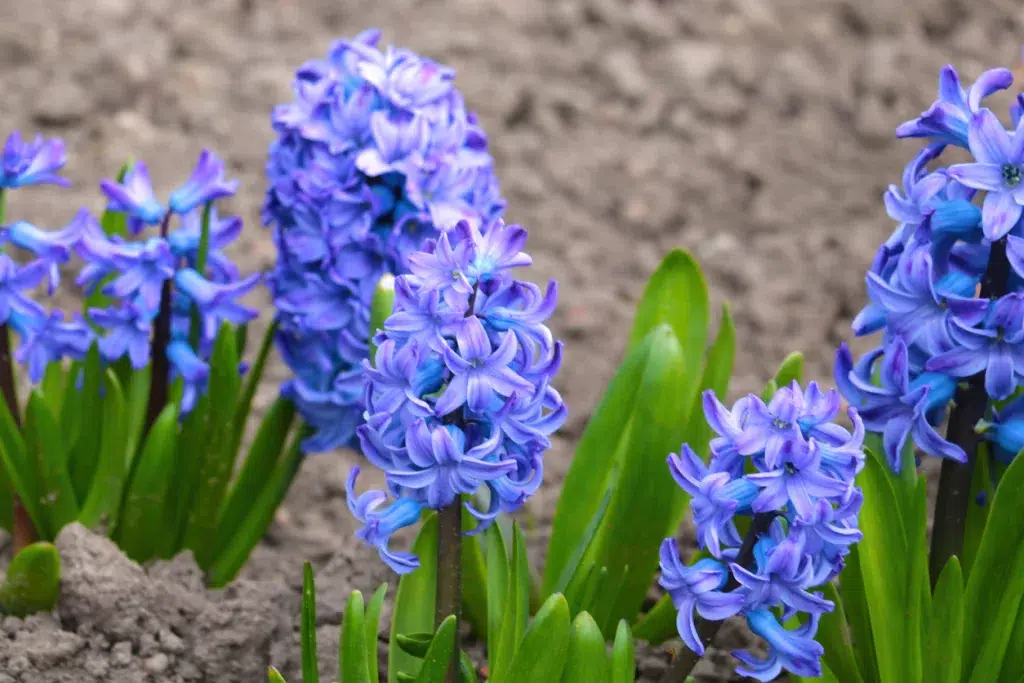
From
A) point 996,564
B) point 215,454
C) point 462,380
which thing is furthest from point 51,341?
point 996,564

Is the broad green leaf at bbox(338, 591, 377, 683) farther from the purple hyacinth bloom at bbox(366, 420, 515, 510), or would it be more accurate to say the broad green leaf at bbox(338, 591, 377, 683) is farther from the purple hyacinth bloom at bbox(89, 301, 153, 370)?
Answer: the purple hyacinth bloom at bbox(89, 301, 153, 370)

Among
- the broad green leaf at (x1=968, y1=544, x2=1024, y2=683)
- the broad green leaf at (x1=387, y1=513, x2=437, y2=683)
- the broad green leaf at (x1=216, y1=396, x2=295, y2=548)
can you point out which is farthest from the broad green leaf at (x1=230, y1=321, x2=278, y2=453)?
the broad green leaf at (x1=968, y1=544, x2=1024, y2=683)

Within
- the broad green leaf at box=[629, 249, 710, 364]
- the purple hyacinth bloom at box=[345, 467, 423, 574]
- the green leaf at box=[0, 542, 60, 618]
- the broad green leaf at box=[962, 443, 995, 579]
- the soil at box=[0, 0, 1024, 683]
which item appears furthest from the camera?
the soil at box=[0, 0, 1024, 683]

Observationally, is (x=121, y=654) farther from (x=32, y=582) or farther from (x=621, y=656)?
(x=621, y=656)

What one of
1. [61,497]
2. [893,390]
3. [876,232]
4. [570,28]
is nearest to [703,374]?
[893,390]

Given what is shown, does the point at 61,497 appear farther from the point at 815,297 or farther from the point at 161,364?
the point at 815,297

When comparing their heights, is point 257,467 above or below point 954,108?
below

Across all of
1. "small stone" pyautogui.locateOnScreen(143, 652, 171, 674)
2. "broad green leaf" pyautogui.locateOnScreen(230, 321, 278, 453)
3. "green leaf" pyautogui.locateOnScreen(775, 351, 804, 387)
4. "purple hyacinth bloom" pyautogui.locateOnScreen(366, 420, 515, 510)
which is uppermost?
"green leaf" pyautogui.locateOnScreen(775, 351, 804, 387)
